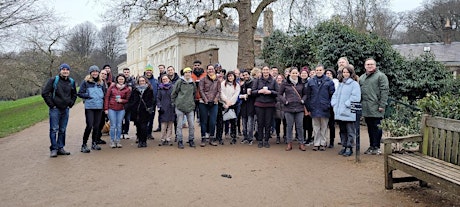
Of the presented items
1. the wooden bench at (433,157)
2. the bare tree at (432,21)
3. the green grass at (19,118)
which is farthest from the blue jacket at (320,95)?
the bare tree at (432,21)

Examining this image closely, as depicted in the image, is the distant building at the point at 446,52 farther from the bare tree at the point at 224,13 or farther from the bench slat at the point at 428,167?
the bench slat at the point at 428,167

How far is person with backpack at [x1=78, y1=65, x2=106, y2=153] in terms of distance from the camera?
7.69 meters

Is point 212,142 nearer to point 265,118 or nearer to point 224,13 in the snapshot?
point 265,118

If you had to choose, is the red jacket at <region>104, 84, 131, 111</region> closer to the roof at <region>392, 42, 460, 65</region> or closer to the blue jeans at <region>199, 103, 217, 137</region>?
the blue jeans at <region>199, 103, 217, 137</region>

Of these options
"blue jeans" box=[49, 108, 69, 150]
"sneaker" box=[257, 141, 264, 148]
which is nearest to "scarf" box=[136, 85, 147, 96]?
"blue jeans" box=[49, 108, 69, 150]

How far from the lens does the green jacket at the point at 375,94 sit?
23.2 ft

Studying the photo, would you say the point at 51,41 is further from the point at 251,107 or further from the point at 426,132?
the point at 426,132

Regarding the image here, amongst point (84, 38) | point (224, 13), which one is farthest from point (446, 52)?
point (84, 38)

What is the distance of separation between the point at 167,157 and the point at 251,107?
2.54 metres

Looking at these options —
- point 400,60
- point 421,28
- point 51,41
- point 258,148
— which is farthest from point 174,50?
point 421,28

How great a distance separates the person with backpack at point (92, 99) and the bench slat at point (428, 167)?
604 centimetres

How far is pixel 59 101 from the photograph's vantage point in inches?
281

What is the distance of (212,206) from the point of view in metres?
4.40

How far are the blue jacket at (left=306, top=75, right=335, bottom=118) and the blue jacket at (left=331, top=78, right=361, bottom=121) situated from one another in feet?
1.17
